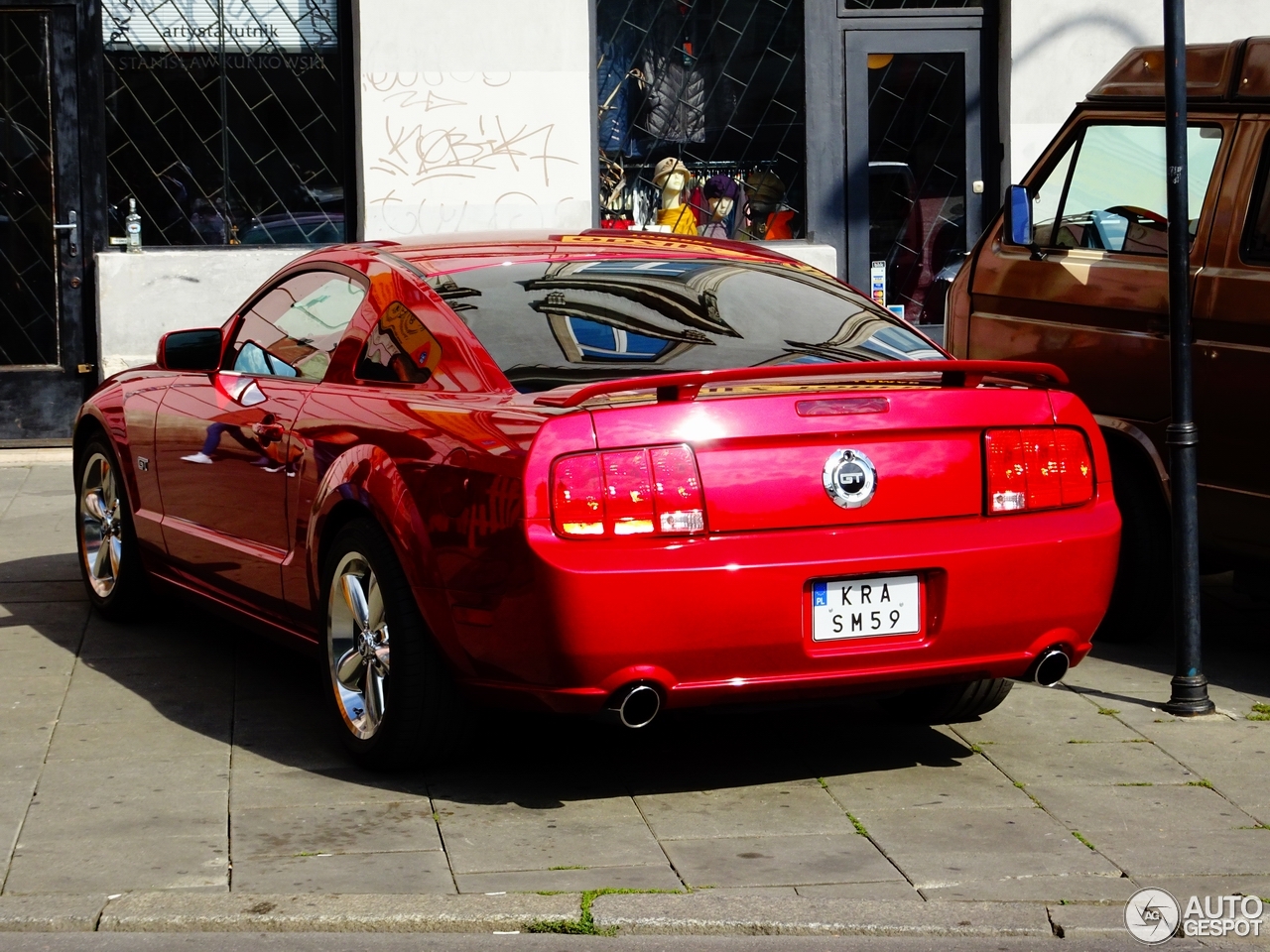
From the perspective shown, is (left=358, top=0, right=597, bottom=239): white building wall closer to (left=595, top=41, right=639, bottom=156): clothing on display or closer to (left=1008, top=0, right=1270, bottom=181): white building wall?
(left=595, top=41, right=639, bottom=156): clothing on display

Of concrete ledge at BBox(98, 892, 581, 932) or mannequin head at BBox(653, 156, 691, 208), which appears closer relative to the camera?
concrete ledge at BBox(98, 892, 581, 932)

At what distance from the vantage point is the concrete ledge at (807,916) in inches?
160

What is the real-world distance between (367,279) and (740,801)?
6.48 ft

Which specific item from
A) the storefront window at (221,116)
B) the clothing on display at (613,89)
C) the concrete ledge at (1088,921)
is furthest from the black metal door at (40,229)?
the concrete ledge at (1088,921)

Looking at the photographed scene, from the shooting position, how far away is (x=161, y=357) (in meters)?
6.68

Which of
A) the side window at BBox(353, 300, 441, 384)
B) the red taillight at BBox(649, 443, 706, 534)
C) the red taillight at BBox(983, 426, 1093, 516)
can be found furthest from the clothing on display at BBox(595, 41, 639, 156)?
the red taillight at BBox(649, 443, 706, 534)

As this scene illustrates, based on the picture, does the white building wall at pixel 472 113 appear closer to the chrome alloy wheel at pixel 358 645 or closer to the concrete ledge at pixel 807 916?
the chrome alloy wheel at pixel 358 645

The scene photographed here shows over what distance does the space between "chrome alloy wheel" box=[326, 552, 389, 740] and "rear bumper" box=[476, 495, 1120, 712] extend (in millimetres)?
510

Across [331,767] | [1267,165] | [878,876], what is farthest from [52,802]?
[1267,165]

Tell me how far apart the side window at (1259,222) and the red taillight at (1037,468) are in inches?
66.8

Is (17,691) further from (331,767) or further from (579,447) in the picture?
(579,447)

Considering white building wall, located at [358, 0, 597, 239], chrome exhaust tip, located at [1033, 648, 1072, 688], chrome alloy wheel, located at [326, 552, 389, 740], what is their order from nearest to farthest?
chrome exhaust tip, located at [1033, 648, 1072, 688] → chrome alloy wheel, located at [326, 552, 389, 740] → white building wall, located at [358, 0, 597, 239]

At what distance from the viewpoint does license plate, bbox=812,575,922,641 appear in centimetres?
471

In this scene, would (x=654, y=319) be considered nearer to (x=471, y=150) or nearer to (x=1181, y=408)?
(x=1181, y=408)
